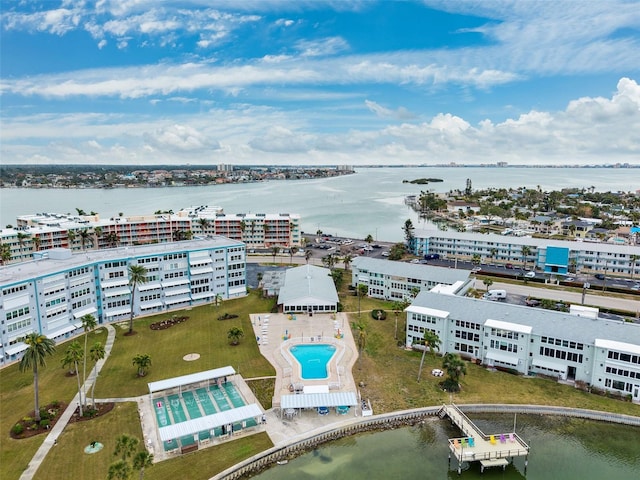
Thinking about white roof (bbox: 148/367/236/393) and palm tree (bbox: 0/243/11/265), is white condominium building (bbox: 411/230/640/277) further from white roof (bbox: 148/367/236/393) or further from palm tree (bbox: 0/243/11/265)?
palm tree (bbox: 0/243/11/265)

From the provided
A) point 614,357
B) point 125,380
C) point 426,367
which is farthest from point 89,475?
point 614,357

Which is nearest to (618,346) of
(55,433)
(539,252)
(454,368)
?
(454,368)

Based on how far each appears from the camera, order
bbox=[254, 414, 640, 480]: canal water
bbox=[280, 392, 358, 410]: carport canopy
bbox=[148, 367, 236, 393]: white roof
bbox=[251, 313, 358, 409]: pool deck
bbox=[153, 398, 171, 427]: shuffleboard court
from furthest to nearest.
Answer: bbox=[251, 313, 358, 409]: pool deck → bbox=[148, 367, 236, 393]: white roof → bbox=[280, 392, 358, 410]: carport canopy → bbox=[153, 398, 171, 427]: shuffleboard court → bbox=[254, 414, 640, 480]: canal water

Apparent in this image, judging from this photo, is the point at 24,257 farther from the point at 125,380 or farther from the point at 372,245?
the point at 372,245

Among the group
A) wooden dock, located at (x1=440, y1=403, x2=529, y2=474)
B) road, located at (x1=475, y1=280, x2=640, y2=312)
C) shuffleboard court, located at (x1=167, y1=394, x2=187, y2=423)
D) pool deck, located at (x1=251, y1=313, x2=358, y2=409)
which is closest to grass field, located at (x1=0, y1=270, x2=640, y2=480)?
pool deck, located at (x1=251, y1=313, x2=358, y2=409)

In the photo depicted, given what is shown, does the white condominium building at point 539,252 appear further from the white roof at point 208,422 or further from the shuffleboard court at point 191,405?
the shuffleboard court at point 191,405

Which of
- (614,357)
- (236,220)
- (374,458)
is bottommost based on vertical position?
(374,458)

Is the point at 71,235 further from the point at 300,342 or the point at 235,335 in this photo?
the point at 300,342
